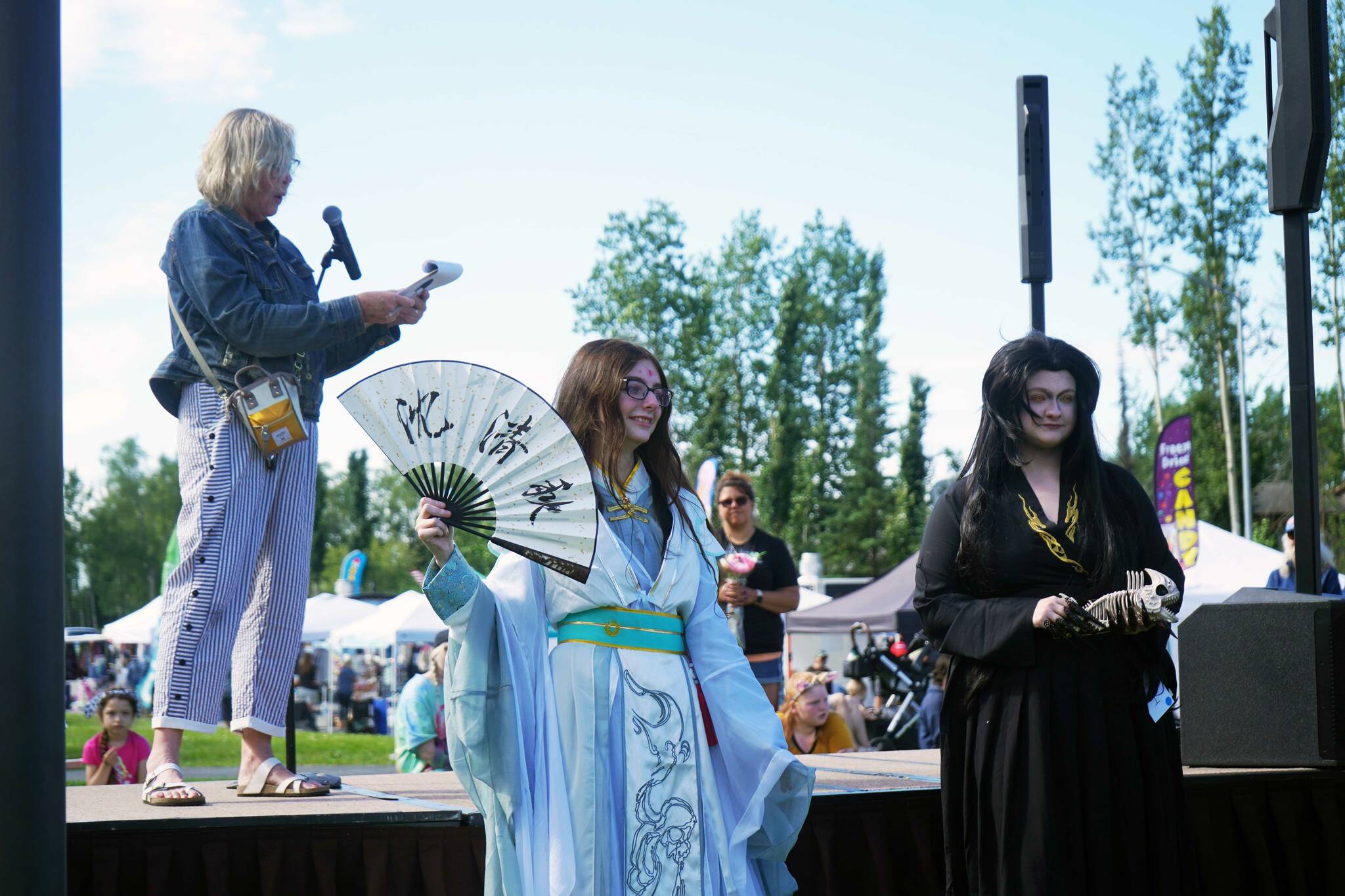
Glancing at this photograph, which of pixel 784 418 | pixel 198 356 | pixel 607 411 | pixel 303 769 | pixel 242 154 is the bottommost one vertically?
pixel 303 769

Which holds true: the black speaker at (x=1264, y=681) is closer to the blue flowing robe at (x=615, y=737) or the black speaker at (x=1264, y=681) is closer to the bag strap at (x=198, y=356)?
the blue flowing robe at (x=615, y=737)

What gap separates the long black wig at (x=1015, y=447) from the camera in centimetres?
309

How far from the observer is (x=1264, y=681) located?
4238 mm

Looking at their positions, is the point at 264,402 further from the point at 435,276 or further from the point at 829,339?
the point at 829,339

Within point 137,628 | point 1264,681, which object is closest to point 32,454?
point 1264,681

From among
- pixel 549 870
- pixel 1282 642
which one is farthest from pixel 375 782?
pixel 1282 642

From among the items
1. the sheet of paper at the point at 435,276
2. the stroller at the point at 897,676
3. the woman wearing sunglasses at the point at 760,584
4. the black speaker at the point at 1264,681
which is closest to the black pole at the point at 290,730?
the sheet of paper at the point at 435,276

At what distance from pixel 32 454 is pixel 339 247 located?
189cm

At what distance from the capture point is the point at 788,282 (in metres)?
43.9

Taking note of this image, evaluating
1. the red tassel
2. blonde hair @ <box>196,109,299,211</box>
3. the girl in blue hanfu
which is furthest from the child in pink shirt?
the red tassel

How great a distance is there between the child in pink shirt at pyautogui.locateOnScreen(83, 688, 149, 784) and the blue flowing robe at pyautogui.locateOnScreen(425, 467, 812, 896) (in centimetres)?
499

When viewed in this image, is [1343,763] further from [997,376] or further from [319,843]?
[319,843]

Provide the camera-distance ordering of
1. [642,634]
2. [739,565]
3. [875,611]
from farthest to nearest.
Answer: [875,611] → [739,565] → [642,634]

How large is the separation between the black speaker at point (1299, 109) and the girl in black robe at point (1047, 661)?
189 centimetres
